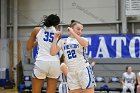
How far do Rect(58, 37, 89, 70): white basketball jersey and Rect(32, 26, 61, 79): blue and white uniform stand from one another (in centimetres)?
15

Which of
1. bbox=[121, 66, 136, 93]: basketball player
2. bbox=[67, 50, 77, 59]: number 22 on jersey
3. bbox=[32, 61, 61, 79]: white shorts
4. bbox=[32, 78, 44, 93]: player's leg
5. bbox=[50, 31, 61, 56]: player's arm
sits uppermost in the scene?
bbox=[50, 31, 61, 56]: player's arm

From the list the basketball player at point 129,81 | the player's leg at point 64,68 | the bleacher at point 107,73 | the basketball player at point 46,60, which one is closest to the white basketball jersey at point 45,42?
the basketball player at point 46,60

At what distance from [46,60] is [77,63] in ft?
1.30

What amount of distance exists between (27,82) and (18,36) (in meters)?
3.85

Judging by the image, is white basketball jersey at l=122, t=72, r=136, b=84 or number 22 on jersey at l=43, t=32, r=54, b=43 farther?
white basketball jersey at l=122, t=72, r=136, b=84

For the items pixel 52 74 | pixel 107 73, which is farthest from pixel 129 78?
pixel 52 74

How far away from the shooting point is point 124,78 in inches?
437

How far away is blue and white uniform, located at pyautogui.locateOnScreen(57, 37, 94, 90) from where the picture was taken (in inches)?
162

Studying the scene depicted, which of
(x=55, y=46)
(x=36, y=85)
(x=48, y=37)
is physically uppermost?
(x=48, y=37)

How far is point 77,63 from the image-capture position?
4137 millimetres

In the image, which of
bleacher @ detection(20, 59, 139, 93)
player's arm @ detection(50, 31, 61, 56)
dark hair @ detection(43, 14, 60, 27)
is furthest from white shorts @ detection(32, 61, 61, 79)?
bleacher @ detection(20, 59, 139, 93)

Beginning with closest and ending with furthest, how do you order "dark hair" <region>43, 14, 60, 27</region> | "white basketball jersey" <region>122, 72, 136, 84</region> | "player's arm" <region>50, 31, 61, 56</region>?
"player's arm" <region>50, 31, 61, 56</region>
"dark hair" <region>43, 14, 60, 27</region>
"white basketball jersey" <region>122, 72, 136, 84</region>

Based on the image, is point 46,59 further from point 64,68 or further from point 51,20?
point 51,20

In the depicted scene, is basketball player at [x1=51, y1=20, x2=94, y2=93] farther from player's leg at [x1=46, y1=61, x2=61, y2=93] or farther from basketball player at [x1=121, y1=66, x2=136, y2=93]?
basketball player at [x1=121, y1=66, x2=136, y2=93]
